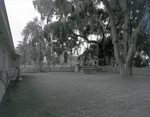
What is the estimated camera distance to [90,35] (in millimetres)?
19484

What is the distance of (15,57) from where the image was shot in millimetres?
12109

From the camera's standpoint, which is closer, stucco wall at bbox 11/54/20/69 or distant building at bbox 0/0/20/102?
distant building at bbox 0/0/20/102

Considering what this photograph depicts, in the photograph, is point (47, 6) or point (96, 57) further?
point (96, 57)

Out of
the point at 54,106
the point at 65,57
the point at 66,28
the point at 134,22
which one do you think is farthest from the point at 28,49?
the point at 54,106

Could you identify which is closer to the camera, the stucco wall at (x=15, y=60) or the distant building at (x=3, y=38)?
the distant building at (x=3, y=38)

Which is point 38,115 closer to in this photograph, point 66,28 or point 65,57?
point 66,28

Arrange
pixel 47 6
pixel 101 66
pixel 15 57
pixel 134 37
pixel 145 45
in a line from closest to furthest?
pixel 134 37, pixel 15 57, pixel 47 6, pixel 145 45, pixel 101 66

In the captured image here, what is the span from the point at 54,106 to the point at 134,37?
321 inches

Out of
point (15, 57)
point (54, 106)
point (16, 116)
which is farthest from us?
point (15, 57)

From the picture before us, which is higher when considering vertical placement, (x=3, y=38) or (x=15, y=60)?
(x=3, y=38)

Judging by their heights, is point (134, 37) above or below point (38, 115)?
above

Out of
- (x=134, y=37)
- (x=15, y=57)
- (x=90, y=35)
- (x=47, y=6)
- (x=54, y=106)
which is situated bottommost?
(x=54, y=106)

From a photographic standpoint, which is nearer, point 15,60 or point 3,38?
point 3,38

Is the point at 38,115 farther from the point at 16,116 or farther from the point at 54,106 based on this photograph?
the point at 54,106
